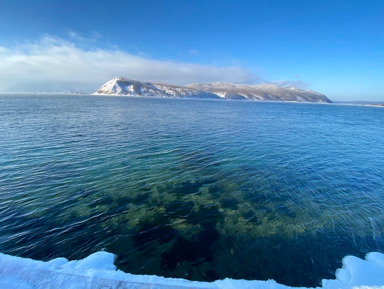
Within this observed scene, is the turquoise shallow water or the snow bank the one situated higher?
the snow bank

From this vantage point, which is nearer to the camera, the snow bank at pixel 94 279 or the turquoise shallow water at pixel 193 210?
the snow bank at pixel 94 279

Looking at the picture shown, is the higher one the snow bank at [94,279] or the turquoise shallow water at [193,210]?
the snow bank at [94,279]

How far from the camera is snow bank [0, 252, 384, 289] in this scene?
672 centimetres

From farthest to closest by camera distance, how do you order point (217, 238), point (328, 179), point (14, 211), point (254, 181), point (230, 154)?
point (230, 154) → point (328, 179) → point (254, 181) → point (14, 211) → point (217, 238)

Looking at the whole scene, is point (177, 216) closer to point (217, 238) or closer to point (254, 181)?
point (217, 238)

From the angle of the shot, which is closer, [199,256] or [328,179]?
[199,256]

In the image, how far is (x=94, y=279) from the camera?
6.91m

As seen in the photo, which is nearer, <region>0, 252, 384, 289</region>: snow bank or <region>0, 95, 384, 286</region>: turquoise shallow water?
<region>0, 252, 384, 289</region>: snow bank

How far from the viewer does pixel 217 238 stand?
33.9 feet

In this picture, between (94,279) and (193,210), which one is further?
(193,210)

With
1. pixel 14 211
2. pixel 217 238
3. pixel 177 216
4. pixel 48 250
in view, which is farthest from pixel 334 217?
pixel 14 211

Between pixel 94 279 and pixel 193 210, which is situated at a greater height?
pixel 94 279

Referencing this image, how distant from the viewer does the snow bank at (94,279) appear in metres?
6.72

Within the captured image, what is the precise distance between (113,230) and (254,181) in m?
12.8
